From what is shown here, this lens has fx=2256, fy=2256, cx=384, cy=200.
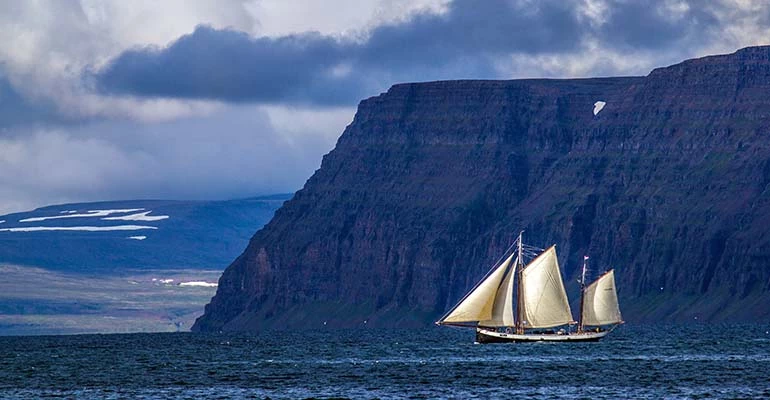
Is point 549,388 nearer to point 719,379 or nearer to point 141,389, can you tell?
point 719,379

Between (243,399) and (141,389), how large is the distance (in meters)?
18.0

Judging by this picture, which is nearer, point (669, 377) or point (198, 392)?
point (198, 392)

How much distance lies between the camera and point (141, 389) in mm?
191625

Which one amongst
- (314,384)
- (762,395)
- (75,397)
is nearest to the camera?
(762,395)

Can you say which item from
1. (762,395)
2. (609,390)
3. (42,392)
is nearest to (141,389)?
(42,392)

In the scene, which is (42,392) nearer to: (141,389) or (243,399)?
(141,389)

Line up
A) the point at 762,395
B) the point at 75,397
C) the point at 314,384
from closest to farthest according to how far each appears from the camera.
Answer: the point at 762,395, the point at 75,397, the point at 314,384

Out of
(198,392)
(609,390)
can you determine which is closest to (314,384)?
(198,392)

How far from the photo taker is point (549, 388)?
600 ft

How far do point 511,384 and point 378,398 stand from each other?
18559mm

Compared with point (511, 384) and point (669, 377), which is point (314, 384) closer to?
point (511, 384)

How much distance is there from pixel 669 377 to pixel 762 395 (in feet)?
88.2

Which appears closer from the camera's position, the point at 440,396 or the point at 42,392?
the point at 440,396

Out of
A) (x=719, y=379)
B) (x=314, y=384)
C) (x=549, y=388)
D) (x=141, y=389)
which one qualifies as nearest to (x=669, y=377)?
(x=719, y=379)
